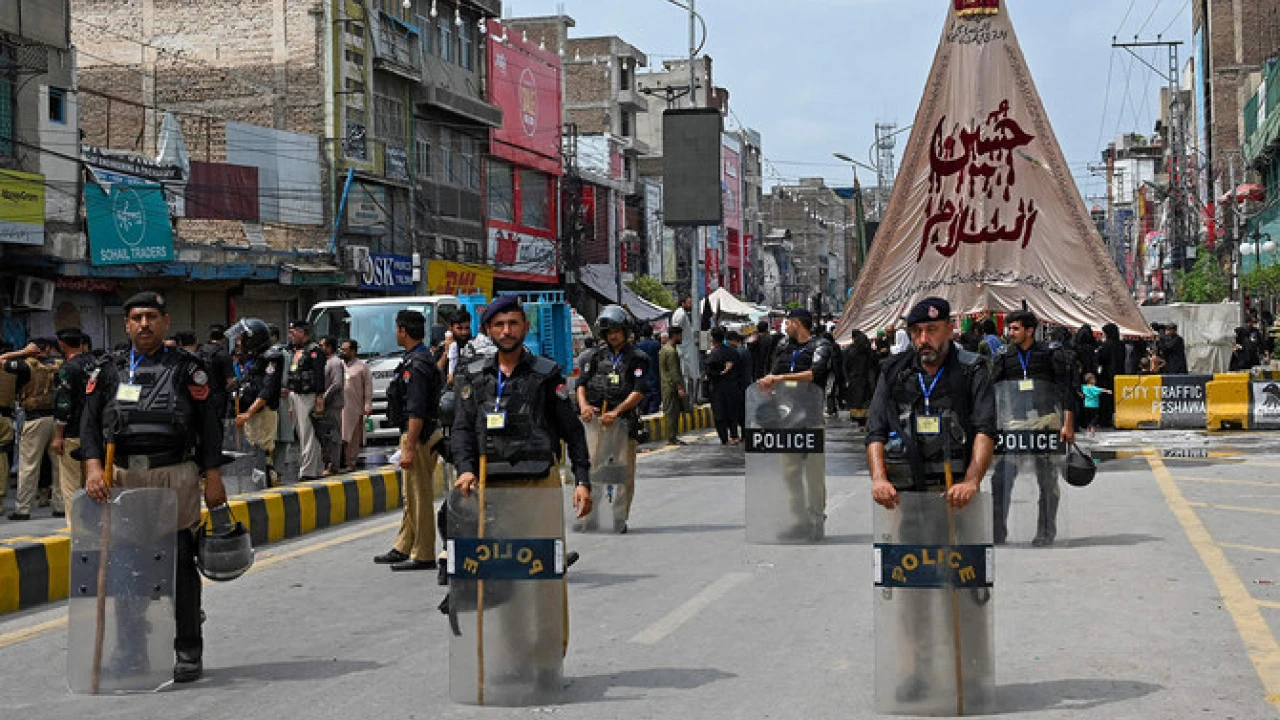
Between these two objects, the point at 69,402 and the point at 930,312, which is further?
the point at 69,402

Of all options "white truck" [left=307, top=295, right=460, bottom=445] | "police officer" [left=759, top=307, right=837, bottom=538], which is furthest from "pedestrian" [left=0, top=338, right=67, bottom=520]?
"white truck" [left=307, top=295, right=460, bottom=445]

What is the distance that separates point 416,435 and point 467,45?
41.9 metres

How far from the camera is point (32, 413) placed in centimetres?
1476

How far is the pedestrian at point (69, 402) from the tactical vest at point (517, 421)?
23.4ft

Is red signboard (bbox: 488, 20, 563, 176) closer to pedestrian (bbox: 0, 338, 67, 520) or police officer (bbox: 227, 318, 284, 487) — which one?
police officer (bbox: 227, 318, 284, 487)

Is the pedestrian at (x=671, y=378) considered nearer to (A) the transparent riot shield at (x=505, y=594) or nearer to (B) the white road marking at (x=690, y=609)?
(B) the white road marking at (x=690, y=609)

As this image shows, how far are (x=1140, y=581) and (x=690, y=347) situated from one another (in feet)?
79.2

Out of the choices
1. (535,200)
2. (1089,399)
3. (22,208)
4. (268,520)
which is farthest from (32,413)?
(535,200)

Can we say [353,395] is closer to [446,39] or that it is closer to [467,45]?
[446,39]

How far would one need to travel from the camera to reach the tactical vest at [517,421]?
6914 millimetres

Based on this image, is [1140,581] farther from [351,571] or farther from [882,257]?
[882,257]

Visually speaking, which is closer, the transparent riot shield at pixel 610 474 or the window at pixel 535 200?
the transparent riot shield at pixel 610 474

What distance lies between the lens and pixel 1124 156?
146875mm

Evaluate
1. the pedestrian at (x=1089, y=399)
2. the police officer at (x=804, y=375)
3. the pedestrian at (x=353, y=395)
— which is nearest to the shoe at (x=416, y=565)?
the police officer at (x=804, y=375)
